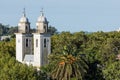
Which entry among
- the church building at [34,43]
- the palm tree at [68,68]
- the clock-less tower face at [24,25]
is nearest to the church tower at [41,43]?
the church building at [34,43]

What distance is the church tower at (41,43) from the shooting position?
92.1 metres

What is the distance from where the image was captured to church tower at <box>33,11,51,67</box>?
302 feet

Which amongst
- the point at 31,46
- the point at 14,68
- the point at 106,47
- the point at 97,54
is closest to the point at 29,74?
the point at 14,68

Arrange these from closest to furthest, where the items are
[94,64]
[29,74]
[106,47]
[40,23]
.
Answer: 1. [29,74]
2. [94,64]
3. [40,23]
4. [106,47]

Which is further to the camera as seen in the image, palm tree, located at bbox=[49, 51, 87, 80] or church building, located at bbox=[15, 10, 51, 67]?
church building, located at bbox=[15, 10, 51, 67]

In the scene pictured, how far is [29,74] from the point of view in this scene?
255 ft

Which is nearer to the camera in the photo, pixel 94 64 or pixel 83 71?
pixel 83 71

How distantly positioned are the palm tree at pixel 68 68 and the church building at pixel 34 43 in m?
13.2

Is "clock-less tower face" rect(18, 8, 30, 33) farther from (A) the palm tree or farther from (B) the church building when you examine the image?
(A) the palm tree

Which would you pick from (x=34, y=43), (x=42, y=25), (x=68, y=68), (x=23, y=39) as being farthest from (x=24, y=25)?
(x=68, y=68)

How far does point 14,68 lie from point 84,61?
8275 millimetres

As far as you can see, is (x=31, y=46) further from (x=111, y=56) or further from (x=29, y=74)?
(x=29, y=74)

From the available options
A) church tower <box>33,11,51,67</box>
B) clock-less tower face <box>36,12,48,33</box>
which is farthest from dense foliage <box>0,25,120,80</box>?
clock-less tower face <box>36,12,48,33</box>

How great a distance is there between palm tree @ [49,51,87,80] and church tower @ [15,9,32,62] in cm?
1712
